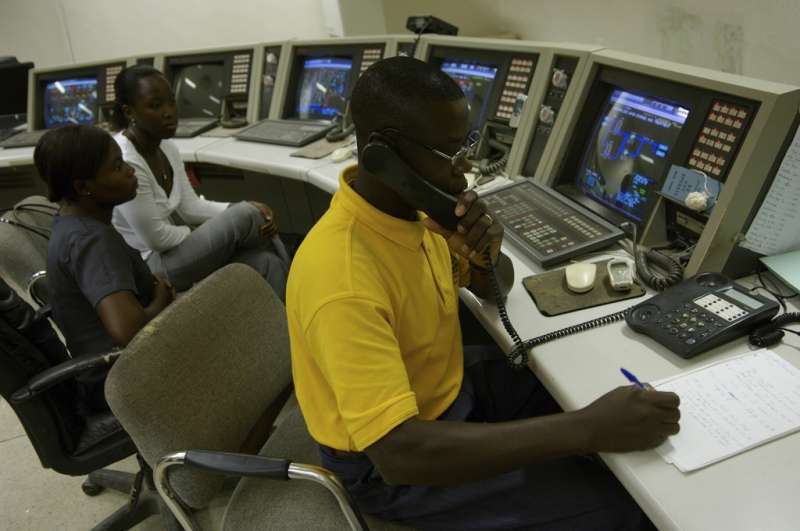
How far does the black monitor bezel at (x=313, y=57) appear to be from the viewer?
98.2 inches

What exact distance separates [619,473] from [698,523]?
12cm

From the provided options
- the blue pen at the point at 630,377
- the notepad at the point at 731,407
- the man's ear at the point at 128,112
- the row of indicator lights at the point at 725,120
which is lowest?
the man's ear at the point at 128,112

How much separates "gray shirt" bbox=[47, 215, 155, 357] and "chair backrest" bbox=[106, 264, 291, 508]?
381mm

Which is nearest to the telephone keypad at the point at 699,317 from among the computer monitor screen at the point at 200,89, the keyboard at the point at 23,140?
the computer monitor screen at the point at 200,89

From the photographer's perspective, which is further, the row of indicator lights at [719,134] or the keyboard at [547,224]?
the keyboard at [547,224]

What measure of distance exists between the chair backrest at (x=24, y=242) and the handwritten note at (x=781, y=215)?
1.88 meters

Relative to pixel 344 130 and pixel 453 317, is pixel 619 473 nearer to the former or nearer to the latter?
pixel 453 317

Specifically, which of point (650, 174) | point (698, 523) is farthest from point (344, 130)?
point (698, 523)

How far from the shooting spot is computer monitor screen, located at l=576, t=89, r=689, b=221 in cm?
129

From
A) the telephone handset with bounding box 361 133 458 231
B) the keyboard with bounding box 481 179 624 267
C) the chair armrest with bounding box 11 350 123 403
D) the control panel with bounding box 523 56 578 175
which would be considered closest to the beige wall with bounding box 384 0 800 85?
the control panel with bounding box 523 56 578 175

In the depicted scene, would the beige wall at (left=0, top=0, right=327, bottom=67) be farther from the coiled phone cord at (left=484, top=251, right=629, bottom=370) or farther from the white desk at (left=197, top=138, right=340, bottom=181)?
the coiled phone cord at (left=484, top=251, right=629, bottom=370)

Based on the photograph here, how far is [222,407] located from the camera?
1086mm

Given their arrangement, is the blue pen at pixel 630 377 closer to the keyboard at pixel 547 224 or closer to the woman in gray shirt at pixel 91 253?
the keyboard at pixel 547 224

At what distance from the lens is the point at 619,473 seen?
768 millimetres
